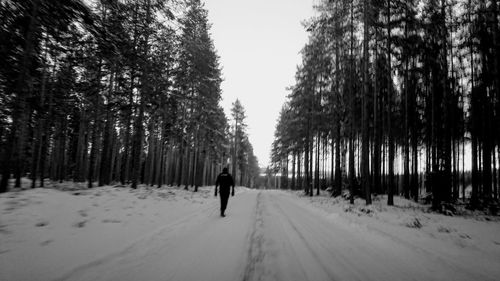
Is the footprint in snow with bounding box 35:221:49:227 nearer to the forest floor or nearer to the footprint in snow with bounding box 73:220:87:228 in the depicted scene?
the forest floor

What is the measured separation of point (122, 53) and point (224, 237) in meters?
5.47

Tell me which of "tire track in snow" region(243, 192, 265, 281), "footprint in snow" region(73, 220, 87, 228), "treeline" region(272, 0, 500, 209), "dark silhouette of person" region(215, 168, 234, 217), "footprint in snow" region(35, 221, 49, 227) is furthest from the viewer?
"treeline" region(272, 0, 500, 209)

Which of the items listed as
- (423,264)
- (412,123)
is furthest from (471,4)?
(423,264)

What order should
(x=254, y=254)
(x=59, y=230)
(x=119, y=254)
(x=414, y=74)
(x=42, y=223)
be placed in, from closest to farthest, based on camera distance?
(x=119, y=254) → (x=254, y=254) → (x=59, y=230) → (x=42, y=223) → (x=414, y=74)

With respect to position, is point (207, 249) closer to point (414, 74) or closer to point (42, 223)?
point (42, 223)

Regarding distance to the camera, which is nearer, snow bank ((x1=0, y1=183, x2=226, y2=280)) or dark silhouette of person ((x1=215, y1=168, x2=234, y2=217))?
snow bank ((x1=0, y1=183, x2=226, y2=280))

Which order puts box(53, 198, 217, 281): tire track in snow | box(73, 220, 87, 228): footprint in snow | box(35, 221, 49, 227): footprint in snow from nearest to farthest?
1. box(53, 198, 217, 281): tire track in snow
2. box(35, 221, 49, 227): footprint in snow
3. box(73, 220, 87, 228): footprint in snow

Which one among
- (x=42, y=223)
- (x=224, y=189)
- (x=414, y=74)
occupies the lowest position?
(x=42, y=223)

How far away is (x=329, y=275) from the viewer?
12.0 ft

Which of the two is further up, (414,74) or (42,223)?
(414,74)

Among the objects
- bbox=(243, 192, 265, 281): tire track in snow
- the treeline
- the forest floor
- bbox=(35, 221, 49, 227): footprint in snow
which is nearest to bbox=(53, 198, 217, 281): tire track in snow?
the forest floor

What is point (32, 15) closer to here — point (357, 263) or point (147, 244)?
point (147, 244)

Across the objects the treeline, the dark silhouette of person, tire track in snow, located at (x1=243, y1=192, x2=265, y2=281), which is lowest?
tire track in snow, located at (x1=243, y1=192, x2=265, y2=281)

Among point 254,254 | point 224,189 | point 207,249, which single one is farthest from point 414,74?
point 207,249
